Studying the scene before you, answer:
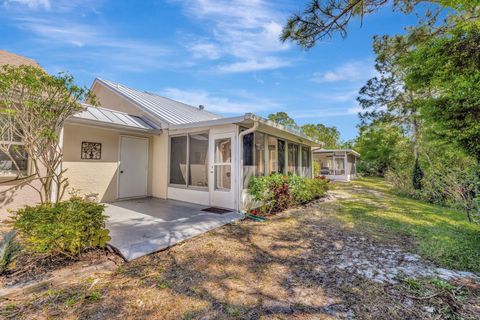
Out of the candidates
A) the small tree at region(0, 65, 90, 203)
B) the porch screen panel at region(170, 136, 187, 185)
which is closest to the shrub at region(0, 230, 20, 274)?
the small tree at region(0, 65, 90, 203)

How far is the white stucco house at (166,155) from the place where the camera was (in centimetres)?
605

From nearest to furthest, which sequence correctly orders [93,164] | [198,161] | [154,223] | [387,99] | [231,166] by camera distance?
[154,223] → [231,166] → [93,164] → [198,161] → [387,99]

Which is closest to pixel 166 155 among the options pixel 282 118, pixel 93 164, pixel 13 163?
pixel 93 164

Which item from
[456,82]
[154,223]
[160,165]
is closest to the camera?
[456,82]

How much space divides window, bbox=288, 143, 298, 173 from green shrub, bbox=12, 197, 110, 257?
24.3 ft

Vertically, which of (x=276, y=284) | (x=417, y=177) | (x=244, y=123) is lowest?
(x=276, y=284)

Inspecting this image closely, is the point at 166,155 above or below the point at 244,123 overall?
below

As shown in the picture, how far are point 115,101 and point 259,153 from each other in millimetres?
6953

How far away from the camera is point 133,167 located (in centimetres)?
761

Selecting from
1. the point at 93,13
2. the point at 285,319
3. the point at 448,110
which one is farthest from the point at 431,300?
the point at 93,13

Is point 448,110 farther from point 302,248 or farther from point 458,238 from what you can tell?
point 302,248

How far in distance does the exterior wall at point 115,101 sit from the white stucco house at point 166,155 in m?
0.09

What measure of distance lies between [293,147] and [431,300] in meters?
7.75

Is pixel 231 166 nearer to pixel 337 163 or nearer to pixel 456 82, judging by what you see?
pixel 456 82
